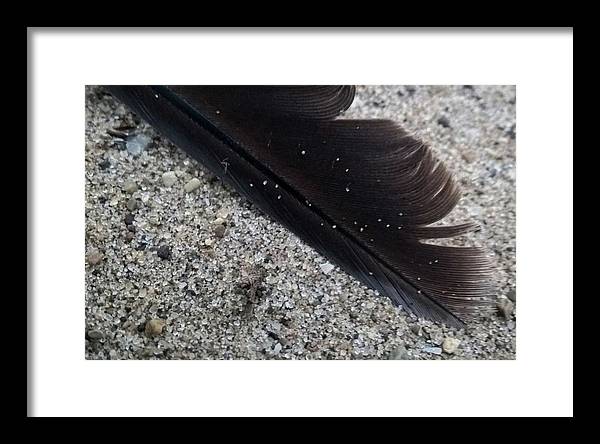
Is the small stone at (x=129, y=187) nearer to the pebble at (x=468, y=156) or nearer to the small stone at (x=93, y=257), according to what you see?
the small stone at (x=93, y=257)

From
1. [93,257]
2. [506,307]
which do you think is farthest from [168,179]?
[506,307]

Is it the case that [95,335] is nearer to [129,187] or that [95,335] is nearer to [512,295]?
[129,187]

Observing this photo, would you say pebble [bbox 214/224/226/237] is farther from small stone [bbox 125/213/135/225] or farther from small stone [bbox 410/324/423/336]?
small stone [bbox 410/324/423/336]

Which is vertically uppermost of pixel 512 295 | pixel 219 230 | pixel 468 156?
pixel 468 156

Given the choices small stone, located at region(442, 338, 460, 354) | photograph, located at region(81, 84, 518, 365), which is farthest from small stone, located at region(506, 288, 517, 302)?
small stone, located at region(442, 338, 460, 354)

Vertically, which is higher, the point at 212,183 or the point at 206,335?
the point at 212,183
